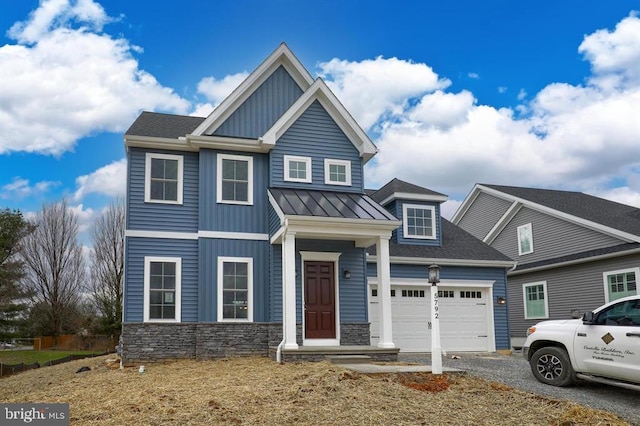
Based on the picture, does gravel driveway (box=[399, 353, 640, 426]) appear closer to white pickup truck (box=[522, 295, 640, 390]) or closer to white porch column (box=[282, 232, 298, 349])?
white pickup truck (box=[522, 295, 640, 390])

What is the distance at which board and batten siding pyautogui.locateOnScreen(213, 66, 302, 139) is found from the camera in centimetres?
1602

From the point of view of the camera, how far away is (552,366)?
1092 centimetres

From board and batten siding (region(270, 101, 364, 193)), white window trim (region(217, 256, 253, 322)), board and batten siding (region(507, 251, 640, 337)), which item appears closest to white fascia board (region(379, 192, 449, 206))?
board and batten siding (region(270, 101, 364, 193))

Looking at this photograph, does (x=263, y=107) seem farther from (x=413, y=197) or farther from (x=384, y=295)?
(x=384, y=295)

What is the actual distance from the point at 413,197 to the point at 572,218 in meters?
5.92

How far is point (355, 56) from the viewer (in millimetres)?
15812

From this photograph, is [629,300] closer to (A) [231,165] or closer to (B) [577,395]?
(B) [577,395]

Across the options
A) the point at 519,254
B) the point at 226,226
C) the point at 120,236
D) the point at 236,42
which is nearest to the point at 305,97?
the point at 236,42

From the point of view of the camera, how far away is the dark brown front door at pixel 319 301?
599 inches

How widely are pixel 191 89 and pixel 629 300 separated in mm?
10997

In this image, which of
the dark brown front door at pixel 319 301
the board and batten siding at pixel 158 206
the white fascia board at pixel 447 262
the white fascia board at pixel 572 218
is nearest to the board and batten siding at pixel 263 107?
the board and batten siding at pixel 158 206

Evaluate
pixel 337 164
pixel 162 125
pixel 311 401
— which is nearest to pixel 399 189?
pixel 337 164

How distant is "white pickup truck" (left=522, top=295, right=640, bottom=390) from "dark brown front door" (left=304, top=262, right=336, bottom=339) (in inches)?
218

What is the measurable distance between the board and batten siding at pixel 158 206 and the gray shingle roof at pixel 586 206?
13283mm
